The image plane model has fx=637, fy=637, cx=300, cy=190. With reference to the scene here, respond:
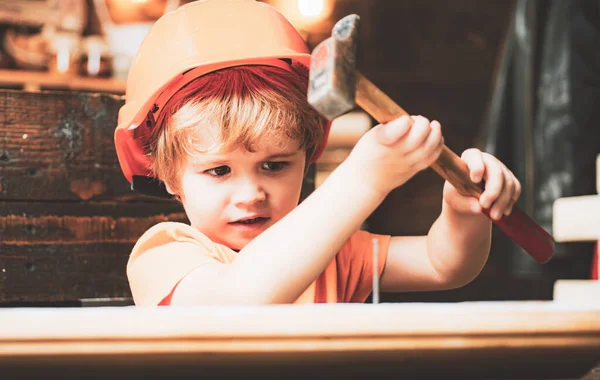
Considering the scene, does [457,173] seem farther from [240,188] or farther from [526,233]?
[240,188]

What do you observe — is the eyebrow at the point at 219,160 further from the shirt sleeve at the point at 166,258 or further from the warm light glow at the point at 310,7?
the warm light glow at the point at 310,7

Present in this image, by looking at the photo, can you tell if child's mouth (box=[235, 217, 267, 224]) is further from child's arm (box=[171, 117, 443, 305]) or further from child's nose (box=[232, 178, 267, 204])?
child's arm (box=[171, 117, 443, 305])

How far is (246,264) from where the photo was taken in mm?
865

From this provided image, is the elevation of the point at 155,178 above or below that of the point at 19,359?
below

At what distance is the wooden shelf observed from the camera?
125 inches

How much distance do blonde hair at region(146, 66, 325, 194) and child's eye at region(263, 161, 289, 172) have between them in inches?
1.9

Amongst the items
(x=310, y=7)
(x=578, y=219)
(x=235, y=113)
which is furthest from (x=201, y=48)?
(x=310, y=7)

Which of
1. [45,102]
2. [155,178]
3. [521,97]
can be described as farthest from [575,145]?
[45,102]

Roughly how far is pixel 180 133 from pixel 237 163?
0.39 feet

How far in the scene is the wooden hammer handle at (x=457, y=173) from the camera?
788mm

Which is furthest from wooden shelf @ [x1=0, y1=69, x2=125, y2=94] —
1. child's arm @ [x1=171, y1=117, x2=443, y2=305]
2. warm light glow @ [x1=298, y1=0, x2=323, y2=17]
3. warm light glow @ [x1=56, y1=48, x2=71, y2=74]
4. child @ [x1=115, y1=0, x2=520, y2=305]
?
child's arm @ [x1=171, y1=117, x2=443, y2=305]

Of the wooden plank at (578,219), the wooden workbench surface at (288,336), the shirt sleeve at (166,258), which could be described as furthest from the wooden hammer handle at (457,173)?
the wooden plank at (578,219)

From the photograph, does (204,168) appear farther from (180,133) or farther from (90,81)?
(90,81)

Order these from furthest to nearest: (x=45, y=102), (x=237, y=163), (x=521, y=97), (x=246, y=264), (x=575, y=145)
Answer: (x=521, y=97), (x=575, y=145), (x=45, y=102), (x=237, y=163), (x=246, y=264)
